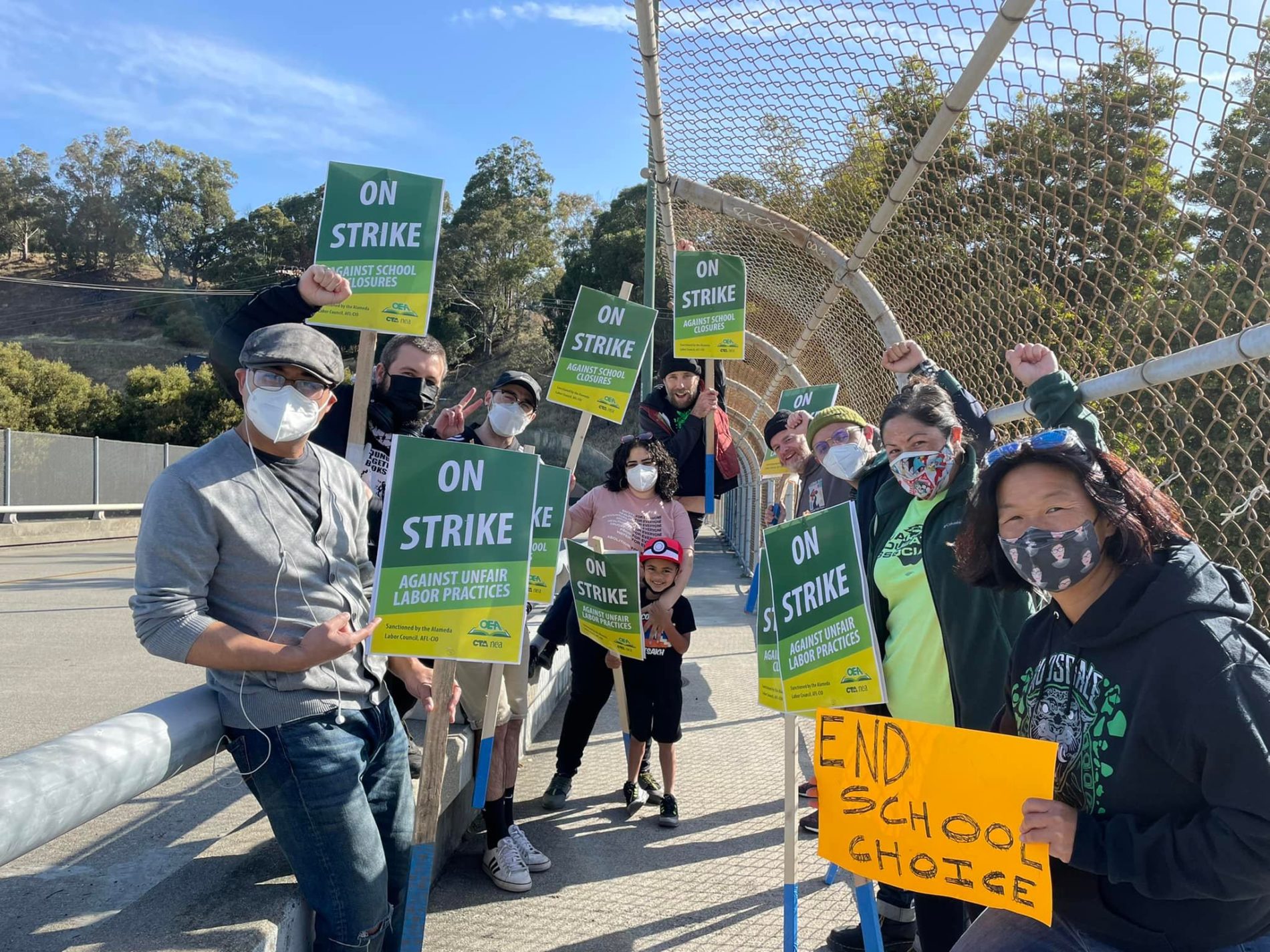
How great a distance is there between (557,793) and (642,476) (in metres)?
1.71

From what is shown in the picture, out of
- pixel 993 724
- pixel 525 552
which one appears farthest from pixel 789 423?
pixel 993 724

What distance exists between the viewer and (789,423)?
510 centimetres

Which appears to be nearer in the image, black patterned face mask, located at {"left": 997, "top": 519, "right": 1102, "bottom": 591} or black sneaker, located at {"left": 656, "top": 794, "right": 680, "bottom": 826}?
black patterned face mask, located at {"left": 997, "top": 519, "right": 1102, "bottom": 591}

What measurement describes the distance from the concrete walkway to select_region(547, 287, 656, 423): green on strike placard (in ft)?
7.07

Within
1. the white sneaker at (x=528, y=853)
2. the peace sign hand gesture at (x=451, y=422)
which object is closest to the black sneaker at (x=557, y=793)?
the white sneaker at (x=528, y=853)

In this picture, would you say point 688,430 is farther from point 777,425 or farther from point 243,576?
point 243,576

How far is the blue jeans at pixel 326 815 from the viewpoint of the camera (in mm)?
2271

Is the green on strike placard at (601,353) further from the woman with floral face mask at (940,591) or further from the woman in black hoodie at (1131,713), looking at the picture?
the woman in black hoodie at (1131,713)

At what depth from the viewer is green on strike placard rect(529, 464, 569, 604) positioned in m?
4.27

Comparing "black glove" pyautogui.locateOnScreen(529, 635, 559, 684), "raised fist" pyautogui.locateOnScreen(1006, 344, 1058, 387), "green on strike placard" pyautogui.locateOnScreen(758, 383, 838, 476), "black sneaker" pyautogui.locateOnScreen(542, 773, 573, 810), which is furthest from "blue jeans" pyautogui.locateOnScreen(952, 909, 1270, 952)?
"green on strike placard" pyautogui.locateOnScreen(758, 383, 838, 476)

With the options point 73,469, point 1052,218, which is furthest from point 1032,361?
point 73,469

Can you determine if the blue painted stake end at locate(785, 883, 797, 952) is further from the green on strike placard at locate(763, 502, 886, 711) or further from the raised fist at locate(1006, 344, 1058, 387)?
the raised fist at locate(1006, 344, 1058, 387)

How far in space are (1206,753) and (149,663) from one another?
7.58 metres

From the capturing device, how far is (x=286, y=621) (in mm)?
2326
